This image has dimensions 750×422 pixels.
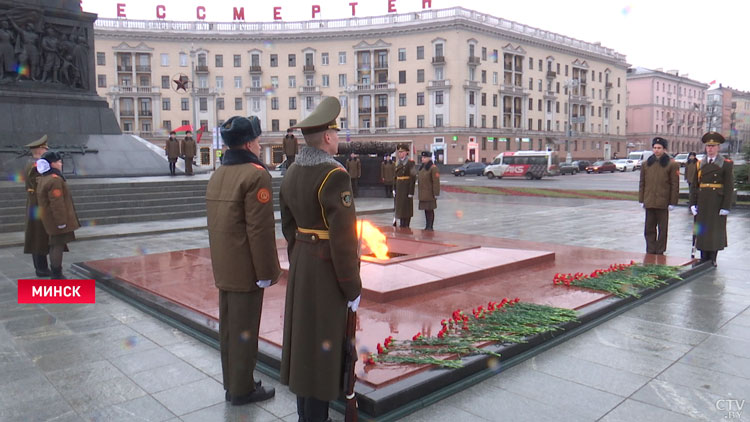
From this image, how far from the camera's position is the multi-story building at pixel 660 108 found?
292 ft

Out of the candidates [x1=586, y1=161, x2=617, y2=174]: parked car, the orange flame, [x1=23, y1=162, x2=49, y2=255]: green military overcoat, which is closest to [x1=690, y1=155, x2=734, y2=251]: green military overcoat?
the orange flame

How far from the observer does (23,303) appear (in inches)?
245

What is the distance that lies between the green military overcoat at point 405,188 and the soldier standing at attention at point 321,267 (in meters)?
8.61

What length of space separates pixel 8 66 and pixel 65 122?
232cm

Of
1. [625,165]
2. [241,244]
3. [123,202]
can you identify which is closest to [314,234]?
[241,244]

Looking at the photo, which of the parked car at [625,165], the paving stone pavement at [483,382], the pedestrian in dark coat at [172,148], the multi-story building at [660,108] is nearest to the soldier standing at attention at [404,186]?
the paving stone pavement at [483,382]

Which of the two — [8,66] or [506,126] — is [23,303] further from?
[506,126]

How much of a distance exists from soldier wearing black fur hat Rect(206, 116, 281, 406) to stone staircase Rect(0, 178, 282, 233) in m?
11.0

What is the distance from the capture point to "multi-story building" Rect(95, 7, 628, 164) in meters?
59.6

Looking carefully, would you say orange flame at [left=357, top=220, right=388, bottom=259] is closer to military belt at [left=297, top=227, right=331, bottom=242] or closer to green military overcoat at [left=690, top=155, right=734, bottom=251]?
→ military belt at [left=297, top=227, right=331, bottom=242]

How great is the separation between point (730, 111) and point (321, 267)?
137m

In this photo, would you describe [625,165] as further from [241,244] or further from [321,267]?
[321,267]

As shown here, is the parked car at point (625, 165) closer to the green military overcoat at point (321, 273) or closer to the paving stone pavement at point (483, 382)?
the paving stone pavement at point (483, 382)
